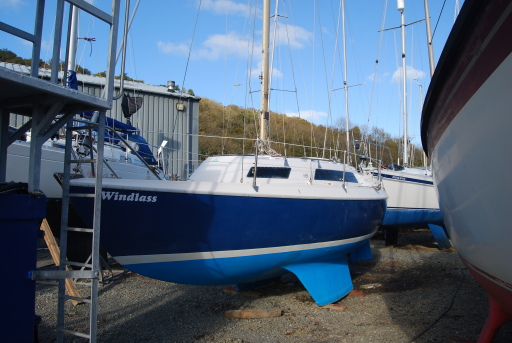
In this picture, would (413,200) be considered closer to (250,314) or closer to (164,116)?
(250,314)

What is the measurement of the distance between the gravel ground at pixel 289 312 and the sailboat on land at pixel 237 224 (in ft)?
1.62

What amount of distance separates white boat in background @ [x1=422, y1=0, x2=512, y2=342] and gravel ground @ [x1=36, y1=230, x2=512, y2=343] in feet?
5.23

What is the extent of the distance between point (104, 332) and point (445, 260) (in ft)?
25.8

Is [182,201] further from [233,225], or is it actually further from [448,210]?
[448,210]

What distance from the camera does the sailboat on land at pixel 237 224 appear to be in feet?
14.8

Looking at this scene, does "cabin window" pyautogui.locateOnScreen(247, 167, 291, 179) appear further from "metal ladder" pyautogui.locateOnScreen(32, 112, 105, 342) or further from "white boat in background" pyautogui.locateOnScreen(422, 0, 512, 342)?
"white boat in background" pyautogui.locateOnScreen(422, 0, 512, 342)

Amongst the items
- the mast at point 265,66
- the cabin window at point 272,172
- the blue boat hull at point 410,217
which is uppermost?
the mast at point 265,66

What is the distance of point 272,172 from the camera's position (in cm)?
624

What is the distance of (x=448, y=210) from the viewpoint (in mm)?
3525

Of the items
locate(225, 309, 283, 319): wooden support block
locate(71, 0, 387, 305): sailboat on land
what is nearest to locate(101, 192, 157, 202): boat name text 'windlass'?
locate(71, 0, 387, 305): sailboat on land

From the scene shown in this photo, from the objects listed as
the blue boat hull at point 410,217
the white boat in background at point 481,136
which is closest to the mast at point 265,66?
the white boat in background at point 481,136

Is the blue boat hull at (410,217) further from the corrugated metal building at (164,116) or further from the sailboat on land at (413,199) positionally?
the corrugated metal building at (164,116)

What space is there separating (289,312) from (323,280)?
2.59ft

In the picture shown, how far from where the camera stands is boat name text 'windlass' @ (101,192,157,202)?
436 cm
